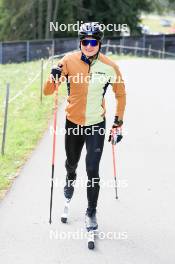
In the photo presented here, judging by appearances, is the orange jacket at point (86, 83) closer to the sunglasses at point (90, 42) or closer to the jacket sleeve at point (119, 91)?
the jacket sleeve at point (119, 91)

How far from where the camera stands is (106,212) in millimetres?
7637

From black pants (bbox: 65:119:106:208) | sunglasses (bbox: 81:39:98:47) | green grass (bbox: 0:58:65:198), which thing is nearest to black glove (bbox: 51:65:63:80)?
sunglasses (bbox: 81:39:98:47)

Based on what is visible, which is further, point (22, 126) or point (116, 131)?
point (22, 126)

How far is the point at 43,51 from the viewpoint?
37031 millimetres

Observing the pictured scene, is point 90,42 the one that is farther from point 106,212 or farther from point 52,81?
point 106,212

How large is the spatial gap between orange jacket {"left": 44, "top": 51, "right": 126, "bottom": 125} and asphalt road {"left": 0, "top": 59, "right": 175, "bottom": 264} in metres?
1.35

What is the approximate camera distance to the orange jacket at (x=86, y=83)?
6656 millimetres

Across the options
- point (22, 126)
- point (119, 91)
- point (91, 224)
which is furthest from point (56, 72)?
point (22, 126)

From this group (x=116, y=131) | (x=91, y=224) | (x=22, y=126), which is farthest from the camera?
(x=22, y=126)

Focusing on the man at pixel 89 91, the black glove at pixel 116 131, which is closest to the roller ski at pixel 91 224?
the man at pixel 89 91

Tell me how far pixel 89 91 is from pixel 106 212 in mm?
1781

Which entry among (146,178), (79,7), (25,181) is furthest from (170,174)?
(79,7)

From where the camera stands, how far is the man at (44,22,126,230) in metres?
6.60

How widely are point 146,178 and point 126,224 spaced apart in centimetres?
225
